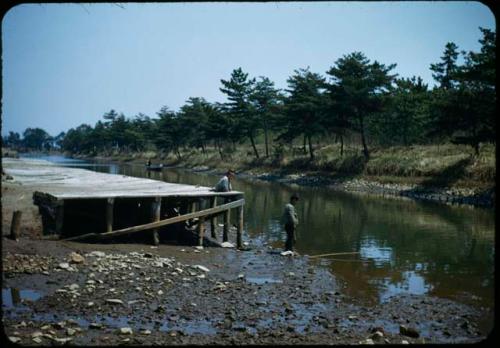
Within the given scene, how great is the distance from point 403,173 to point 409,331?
34238 millimetres

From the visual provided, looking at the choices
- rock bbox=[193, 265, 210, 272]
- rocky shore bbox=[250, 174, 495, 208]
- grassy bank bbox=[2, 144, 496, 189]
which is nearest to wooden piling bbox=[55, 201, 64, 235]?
rock bbox=[193, 265, 210, 272]

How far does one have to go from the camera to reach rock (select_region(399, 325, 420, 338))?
8469 millimetres

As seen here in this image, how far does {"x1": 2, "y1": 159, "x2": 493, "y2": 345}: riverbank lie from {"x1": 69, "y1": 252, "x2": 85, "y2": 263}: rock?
27 mm

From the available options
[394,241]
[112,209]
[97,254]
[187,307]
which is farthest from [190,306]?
[394,241]

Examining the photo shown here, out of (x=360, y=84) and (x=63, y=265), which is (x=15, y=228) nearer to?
(x=63, y=265)

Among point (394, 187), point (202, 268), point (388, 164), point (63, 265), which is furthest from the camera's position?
point (388, 164)

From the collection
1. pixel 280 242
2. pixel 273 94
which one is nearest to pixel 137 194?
pixel 280 242

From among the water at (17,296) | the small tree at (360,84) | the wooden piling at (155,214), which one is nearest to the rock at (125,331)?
the water at (17,296)

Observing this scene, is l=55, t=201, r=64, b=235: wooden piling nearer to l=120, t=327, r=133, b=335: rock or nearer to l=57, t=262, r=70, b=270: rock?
l=57, t=262, r=70, b=270: rock

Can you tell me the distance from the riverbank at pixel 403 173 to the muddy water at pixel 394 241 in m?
4.07

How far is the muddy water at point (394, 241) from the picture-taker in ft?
40.4

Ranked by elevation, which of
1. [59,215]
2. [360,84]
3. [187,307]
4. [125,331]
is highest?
[360,84]

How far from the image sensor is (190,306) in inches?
376

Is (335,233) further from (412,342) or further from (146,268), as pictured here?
(412,342)
